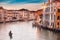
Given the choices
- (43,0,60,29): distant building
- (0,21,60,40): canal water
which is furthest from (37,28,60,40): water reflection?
(43,0,60,29): distant building

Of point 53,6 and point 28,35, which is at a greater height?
point 53,6

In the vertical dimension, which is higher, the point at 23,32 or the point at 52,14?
the point at 52,14

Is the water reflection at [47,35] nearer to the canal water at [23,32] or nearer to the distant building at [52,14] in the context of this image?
the canal water at [23,32]

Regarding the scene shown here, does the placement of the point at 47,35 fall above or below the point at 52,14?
below

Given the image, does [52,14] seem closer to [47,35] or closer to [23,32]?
[47,35]

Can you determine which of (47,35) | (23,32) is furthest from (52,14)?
(23,32)

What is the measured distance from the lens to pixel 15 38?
298cm

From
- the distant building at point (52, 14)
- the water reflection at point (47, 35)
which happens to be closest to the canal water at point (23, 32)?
the water reflection at point (47, 35)

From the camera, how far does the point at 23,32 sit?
3020 mm

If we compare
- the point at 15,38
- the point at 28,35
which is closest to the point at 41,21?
the point at 28,35

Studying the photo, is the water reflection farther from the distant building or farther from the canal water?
the distant building

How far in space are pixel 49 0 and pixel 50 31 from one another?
0.51 meters

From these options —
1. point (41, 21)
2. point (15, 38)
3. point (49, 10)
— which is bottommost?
point (15, 38)

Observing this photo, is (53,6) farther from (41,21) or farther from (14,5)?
(14,5)
